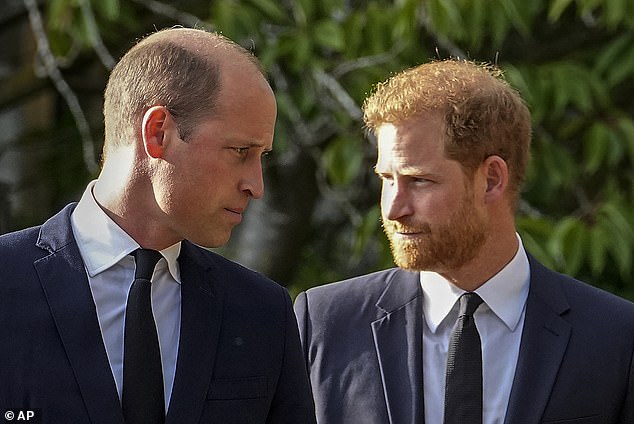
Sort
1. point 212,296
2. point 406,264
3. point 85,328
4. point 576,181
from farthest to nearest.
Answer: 1. point 576,181
2. point 406,264
3. point 212,296
4. point 85,328

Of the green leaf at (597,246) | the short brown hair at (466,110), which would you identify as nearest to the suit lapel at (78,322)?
the short brown hair at (466,110)

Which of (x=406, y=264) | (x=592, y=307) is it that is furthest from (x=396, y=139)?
(x=592, y=307)

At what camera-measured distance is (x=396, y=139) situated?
7.89ft

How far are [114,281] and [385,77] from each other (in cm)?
181

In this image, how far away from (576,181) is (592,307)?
1671 millimetres

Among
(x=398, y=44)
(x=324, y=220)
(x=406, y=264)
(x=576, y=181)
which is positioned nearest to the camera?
(x=406, y=264)

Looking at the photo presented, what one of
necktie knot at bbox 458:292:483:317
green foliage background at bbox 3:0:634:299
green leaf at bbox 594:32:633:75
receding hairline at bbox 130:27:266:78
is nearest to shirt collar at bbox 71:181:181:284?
receding hairline at bbox 130:27:266:78

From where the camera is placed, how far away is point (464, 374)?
2.34m

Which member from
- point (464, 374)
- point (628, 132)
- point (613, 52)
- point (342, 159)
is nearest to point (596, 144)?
point (628, 132)

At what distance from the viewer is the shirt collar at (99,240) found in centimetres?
204

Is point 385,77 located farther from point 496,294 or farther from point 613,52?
point 496,294

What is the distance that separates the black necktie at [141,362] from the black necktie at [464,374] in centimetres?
Result: 58

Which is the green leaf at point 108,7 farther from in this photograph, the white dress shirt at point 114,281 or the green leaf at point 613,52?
the white dress shirt at point 114,281

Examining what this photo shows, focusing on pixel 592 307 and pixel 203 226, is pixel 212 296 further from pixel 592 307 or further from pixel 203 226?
pixel 592 307
